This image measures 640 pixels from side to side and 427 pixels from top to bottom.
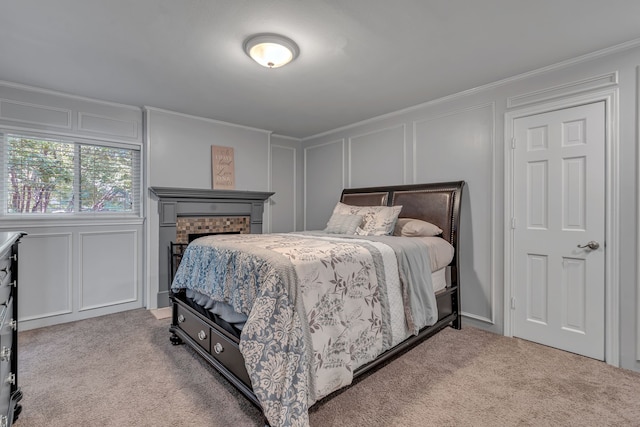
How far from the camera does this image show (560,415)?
5.83 ft

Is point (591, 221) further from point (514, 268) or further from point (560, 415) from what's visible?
point (560, 415)

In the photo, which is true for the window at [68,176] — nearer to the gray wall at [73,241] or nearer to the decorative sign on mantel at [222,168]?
the gray wall at [73,241]

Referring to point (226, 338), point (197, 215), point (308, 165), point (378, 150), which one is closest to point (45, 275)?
point (197, 215)

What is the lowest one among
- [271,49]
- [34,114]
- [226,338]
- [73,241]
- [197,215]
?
[226,338]

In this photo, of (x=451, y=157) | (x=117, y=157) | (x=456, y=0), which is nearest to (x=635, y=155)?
(x=451, y=157)

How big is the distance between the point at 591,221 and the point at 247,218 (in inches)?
156

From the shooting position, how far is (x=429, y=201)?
338 cm

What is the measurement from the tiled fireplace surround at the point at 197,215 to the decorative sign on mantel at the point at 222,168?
138 millimetres

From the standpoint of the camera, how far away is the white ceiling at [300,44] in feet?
6.25

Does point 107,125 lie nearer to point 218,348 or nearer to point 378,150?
point 218,348

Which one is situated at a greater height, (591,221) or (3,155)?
(3,155)

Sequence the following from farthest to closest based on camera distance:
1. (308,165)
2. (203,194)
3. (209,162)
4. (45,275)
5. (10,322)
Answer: (308,165) < (209,162) < (203,194) < (45,275) < (10,322)

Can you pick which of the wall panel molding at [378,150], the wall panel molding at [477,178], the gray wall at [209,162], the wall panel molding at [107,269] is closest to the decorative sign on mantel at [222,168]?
the gray wall at [209,162]

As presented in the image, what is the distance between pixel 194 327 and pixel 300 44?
233cm
